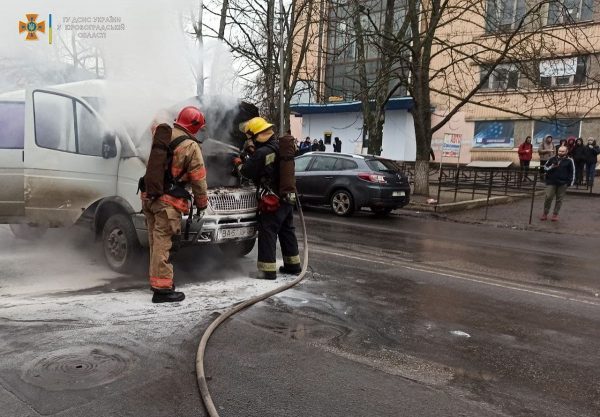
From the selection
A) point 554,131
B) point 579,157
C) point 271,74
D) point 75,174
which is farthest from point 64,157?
point 554,131

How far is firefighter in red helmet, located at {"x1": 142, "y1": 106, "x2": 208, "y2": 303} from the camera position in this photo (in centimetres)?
489

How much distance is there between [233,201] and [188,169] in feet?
3.56

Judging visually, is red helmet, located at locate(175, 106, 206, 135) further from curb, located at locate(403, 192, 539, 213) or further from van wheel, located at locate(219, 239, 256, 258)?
curb, located at locate(403, 192, 539, 213)

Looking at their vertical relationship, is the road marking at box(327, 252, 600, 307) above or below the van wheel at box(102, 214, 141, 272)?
below

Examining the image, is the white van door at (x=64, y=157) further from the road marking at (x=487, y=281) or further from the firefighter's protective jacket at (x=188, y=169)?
the road marking at (x=487, y=281)

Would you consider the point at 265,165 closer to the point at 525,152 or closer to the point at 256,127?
the point at 256,127

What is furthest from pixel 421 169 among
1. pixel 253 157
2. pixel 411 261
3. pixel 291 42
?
pixel 253 157

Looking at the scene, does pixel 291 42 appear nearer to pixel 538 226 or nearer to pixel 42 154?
pixel 538 226

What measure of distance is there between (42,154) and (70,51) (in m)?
1.37

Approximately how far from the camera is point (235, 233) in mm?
5996

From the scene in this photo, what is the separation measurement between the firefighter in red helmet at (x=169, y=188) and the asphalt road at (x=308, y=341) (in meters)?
0.34

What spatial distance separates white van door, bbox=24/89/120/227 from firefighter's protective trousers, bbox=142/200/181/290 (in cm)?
126

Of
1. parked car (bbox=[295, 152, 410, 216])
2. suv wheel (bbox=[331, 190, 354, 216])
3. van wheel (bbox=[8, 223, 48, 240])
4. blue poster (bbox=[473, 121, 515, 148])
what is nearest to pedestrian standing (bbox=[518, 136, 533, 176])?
blue poster (bbox=[473, 121, 515, 148])

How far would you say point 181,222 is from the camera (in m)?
5.40
